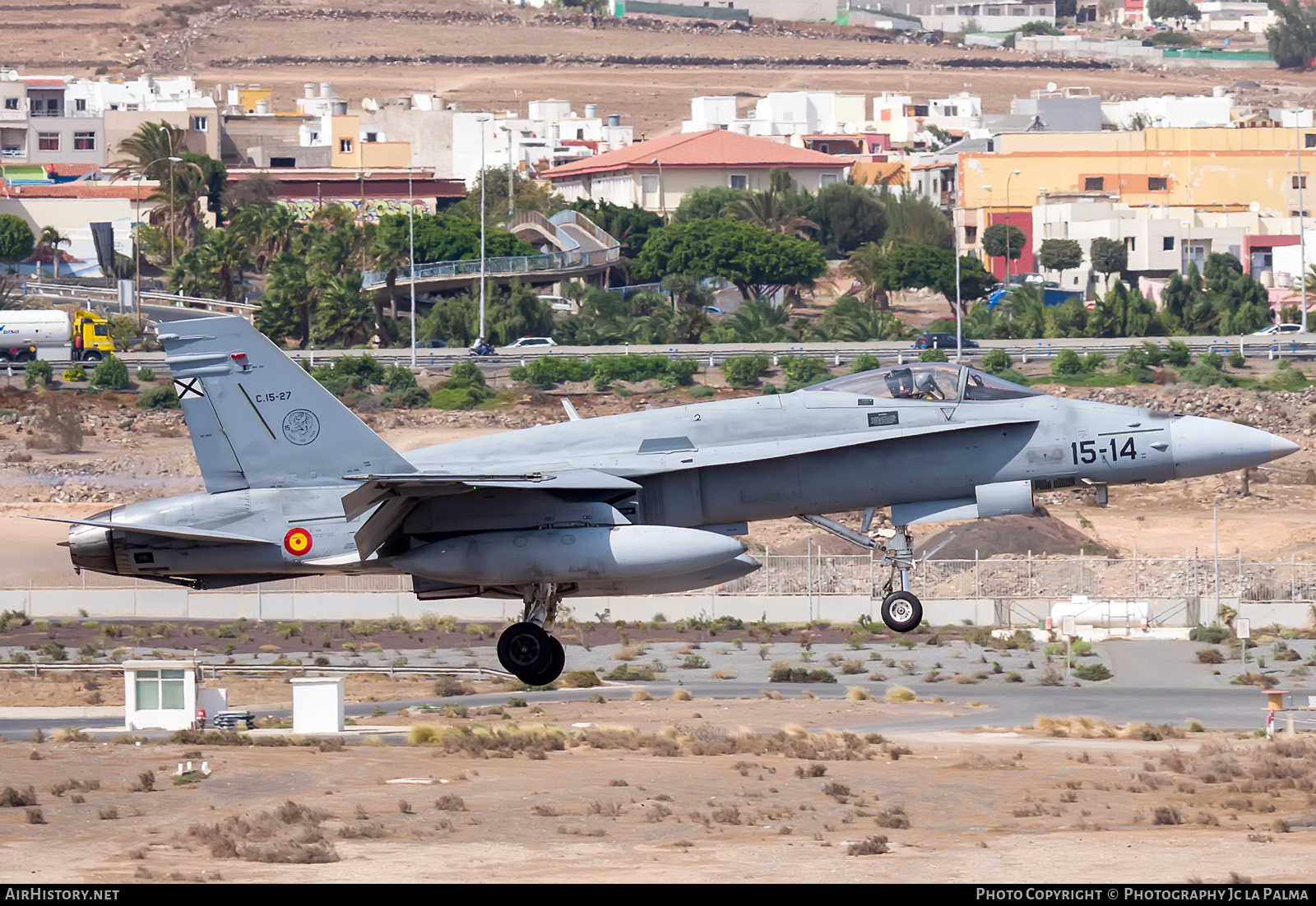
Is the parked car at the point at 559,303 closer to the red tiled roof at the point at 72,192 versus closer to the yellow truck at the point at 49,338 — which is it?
the yellow truck at the point at 49,338

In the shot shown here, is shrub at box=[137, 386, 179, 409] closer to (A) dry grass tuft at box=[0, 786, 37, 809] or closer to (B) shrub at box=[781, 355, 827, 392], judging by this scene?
(B) shrub at box=[781, 355, 827, 392]

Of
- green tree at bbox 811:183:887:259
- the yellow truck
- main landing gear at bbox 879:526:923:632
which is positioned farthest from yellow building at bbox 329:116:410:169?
main landing gear at bbox 879:526:923:632

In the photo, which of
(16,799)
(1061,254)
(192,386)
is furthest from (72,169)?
(192,386)

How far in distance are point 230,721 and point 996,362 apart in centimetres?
5433

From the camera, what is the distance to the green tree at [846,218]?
16550 cm

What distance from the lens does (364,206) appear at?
6476 inches

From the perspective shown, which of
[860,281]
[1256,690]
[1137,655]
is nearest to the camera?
[1256,690]

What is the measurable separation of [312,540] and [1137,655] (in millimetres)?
42795

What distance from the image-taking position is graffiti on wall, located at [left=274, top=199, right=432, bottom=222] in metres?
161

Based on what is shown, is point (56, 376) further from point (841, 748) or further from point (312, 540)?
point (312, 540)

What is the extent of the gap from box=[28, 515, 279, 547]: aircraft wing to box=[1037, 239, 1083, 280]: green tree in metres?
123

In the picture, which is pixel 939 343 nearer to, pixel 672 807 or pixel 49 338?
pixel 49 338
